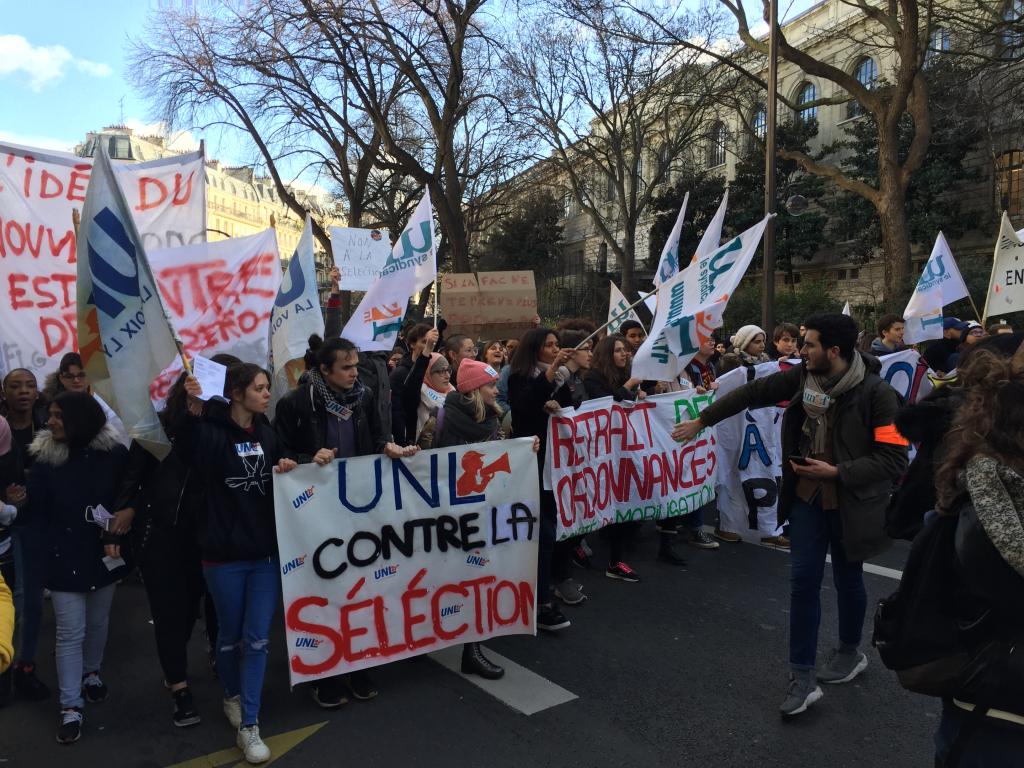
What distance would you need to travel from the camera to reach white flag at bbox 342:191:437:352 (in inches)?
219

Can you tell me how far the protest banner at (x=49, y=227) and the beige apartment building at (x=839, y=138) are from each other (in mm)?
20827

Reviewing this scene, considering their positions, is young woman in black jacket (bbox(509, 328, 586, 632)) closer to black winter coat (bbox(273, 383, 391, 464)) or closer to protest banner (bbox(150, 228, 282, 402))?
black winter coat (bbox(273, 383, 391, 464))

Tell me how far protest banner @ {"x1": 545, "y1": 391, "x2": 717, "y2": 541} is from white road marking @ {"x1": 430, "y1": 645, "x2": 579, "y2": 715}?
1.07 meters

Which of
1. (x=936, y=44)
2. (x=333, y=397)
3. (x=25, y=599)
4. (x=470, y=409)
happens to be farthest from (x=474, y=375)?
(x=936, y=44)

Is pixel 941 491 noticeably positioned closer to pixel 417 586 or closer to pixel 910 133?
pixel 417 586

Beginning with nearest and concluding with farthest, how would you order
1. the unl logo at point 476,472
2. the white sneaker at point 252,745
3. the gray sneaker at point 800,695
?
the white sneaker at point 252,745, the gray sneaker at point 800,695, the unl logo at point 476,472

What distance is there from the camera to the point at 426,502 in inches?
157

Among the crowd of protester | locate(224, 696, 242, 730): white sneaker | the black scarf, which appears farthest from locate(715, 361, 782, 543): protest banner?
locate(224, 696, 242, 730): white sneaker

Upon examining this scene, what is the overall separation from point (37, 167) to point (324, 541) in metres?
3.72

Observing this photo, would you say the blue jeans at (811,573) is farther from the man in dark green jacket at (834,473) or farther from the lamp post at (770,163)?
the lamp post at (770,163)

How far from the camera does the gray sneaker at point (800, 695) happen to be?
3.48 m

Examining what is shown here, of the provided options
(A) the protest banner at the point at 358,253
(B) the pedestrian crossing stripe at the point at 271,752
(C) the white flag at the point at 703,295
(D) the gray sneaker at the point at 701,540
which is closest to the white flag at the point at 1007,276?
(D) the gray sneaker at the point at 701,540

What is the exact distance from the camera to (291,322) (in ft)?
19.0

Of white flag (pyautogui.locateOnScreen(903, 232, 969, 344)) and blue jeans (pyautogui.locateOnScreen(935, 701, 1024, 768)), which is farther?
white flag (pyautogui.locateOnScreen(903, 232, 969, 344))
